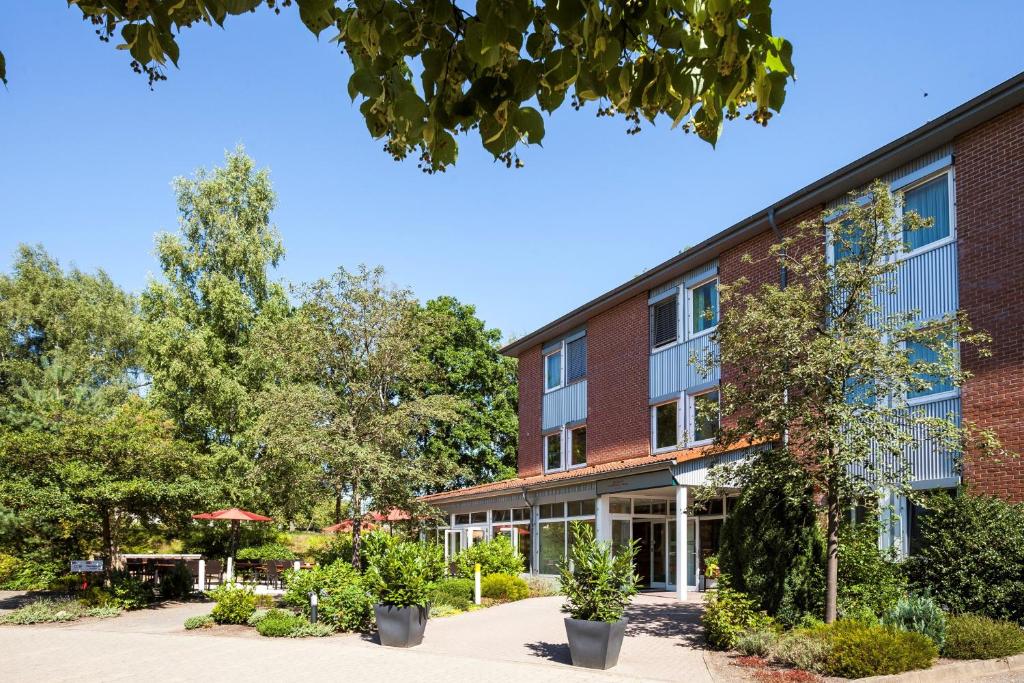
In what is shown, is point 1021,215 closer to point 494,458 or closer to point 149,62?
point 149,62

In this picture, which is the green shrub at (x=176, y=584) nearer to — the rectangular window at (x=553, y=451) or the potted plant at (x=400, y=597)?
the potted plant at (x=400, y=597)

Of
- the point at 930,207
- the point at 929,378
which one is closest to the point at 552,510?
the point at 929,378

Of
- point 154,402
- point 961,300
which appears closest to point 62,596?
point 154,402

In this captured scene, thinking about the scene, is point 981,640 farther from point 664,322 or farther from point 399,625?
point 664,322

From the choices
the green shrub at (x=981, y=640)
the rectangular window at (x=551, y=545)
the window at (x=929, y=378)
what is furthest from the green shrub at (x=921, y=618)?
the rectangular window at (x=551, y=545)

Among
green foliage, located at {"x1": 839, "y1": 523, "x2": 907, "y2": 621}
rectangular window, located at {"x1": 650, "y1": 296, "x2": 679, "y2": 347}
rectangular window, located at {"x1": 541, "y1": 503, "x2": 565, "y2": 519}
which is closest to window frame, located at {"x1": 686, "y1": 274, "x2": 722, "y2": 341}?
rectangular window, located at {"x1": 650, "y1": 296, "x2": 679, "y2": 347}

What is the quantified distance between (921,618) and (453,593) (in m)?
11.2

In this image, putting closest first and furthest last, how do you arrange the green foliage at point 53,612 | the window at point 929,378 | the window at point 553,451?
the window at point 929,378, the green foliage at point 53,612, the window at point 553,451

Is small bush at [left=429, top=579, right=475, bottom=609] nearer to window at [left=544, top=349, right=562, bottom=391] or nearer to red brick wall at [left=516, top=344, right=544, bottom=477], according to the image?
red brick wall at [left=516, top=344, right=544, bottom=477]

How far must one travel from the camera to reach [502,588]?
22.3 m

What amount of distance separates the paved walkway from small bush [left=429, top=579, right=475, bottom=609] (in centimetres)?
154

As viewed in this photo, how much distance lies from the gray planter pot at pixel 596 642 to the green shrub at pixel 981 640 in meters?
4.47

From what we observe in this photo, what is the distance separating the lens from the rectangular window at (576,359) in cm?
2880

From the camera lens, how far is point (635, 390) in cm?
2556
